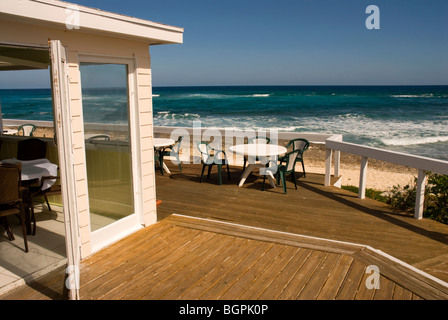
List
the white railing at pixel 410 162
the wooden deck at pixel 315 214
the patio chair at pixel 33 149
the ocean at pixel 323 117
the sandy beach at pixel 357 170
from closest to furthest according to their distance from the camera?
the wooden deck at pixel 315 214 < the white railing at pixel 410 162 < the patio chair at pixel 33 149 < the sandy beach at pixel 357 170 < the ocean at pixel 323 117

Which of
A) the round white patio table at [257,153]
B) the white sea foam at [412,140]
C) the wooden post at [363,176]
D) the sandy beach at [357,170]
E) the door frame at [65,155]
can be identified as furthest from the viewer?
the white sea foam at [412,140]

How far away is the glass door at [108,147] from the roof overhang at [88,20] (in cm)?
39

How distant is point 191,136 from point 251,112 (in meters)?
26.6

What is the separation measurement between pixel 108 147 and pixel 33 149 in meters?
1.84

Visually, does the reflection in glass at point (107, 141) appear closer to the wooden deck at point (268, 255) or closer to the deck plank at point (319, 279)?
the wooden deck at point (268, 255)

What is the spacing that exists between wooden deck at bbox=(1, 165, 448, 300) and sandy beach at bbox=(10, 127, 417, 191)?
154 inches

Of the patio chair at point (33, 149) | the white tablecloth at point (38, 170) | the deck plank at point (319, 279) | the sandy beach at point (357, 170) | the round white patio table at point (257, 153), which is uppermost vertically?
the patio chair at point (33, 149)

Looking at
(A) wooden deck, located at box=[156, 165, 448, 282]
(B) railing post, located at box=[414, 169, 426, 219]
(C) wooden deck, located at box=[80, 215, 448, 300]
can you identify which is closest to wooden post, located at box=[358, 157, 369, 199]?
(A) wooden deck, located at box=[156, 165, 448, 282]

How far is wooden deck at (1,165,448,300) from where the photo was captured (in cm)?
276

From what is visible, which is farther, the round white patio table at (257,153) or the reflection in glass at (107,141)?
the round white patio table at (257,153)

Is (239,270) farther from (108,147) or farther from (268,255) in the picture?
(108,147)

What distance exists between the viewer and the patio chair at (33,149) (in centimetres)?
484

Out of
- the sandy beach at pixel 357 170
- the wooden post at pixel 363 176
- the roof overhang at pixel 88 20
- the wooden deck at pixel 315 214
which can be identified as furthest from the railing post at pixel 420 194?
the sandy beach at pixel 357 170
